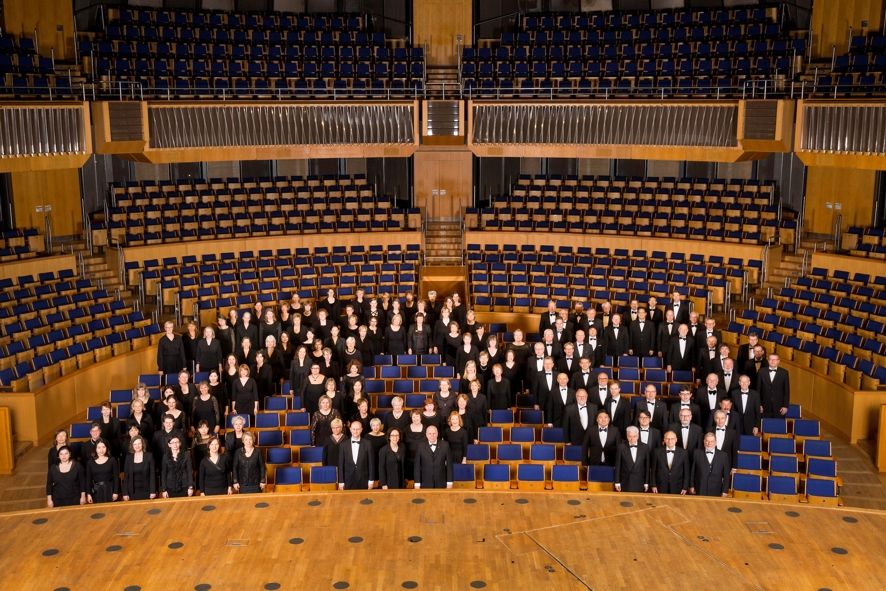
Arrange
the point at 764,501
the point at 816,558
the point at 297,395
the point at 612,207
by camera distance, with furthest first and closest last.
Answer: the point at 612,207, the point at 297,395, the point at 764,501, the point at 816,558

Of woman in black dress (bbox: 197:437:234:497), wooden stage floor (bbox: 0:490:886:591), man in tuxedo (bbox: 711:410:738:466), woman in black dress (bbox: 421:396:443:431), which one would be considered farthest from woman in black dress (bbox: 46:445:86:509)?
man in tuxedo (bbox: 711:410:738:466)

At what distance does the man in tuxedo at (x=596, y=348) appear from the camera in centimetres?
977

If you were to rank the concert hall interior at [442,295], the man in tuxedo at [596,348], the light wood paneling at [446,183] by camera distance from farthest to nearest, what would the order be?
the light wood paneling at [446,183]
the man in tuxedo at [596,348]
the concert hall interior at [442,295]

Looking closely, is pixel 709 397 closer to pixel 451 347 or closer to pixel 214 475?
pixel 451 347

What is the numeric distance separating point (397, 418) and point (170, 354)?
3.21 metres

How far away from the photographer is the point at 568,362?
927 cm

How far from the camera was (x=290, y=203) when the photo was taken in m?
16.0

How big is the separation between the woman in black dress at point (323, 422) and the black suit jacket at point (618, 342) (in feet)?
11.9

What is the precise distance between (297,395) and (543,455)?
2539 millimetres

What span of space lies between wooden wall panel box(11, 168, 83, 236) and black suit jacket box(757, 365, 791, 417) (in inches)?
440

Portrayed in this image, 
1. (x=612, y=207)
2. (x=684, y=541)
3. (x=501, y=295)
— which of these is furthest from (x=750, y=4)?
(x=684, y=541)

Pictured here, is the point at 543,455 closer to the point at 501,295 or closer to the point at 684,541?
the point at 684,541

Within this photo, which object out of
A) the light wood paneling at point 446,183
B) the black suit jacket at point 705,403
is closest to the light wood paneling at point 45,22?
the light wood paneling at point 446,183

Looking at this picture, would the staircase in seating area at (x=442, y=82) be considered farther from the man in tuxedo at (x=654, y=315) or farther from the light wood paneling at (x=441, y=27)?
the man in tuxedo at (x=654, y=315)
